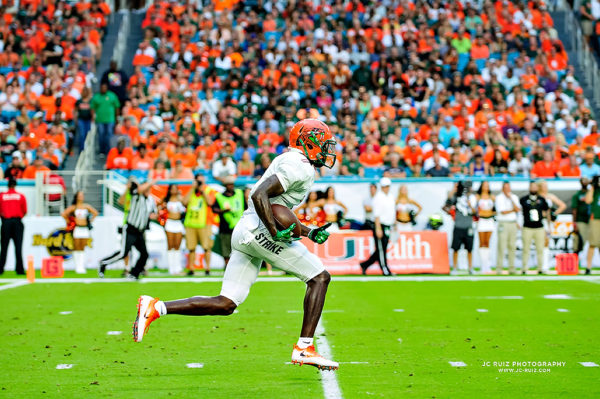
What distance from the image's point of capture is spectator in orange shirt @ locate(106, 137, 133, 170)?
20.5m

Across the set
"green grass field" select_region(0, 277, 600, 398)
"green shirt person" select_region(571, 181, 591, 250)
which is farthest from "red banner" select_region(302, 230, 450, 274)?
"green grass field" select_region(0, 277, 600, 398)

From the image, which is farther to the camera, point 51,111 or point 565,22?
point 565,22

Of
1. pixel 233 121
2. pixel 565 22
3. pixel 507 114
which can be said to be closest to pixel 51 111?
pixel 233 121

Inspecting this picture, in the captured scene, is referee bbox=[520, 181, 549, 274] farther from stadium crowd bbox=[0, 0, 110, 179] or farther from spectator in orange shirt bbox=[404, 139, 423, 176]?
stadium crowd bbox=[0, 0, 110, 179]

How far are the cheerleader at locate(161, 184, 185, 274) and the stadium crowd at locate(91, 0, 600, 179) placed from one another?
56.8 inches

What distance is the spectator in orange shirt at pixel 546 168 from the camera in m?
20.2

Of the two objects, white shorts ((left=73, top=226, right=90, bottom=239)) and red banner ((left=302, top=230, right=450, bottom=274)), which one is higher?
white shorts ((left=73, top=226, right=90, bottom=239))

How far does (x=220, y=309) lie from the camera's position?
679 cm

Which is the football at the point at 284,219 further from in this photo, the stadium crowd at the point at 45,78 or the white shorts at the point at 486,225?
the stadium crowd at the point at 45,78

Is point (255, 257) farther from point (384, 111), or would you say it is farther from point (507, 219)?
point (384, 111)

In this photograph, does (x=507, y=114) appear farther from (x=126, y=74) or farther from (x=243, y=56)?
(x=126, y=74)

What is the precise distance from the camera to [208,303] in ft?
22.2

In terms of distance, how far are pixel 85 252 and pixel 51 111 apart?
17.7 feet

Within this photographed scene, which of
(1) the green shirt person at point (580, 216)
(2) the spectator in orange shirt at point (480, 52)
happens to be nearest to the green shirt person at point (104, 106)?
(2) the spectator in orange shirt at point (480, 52)
